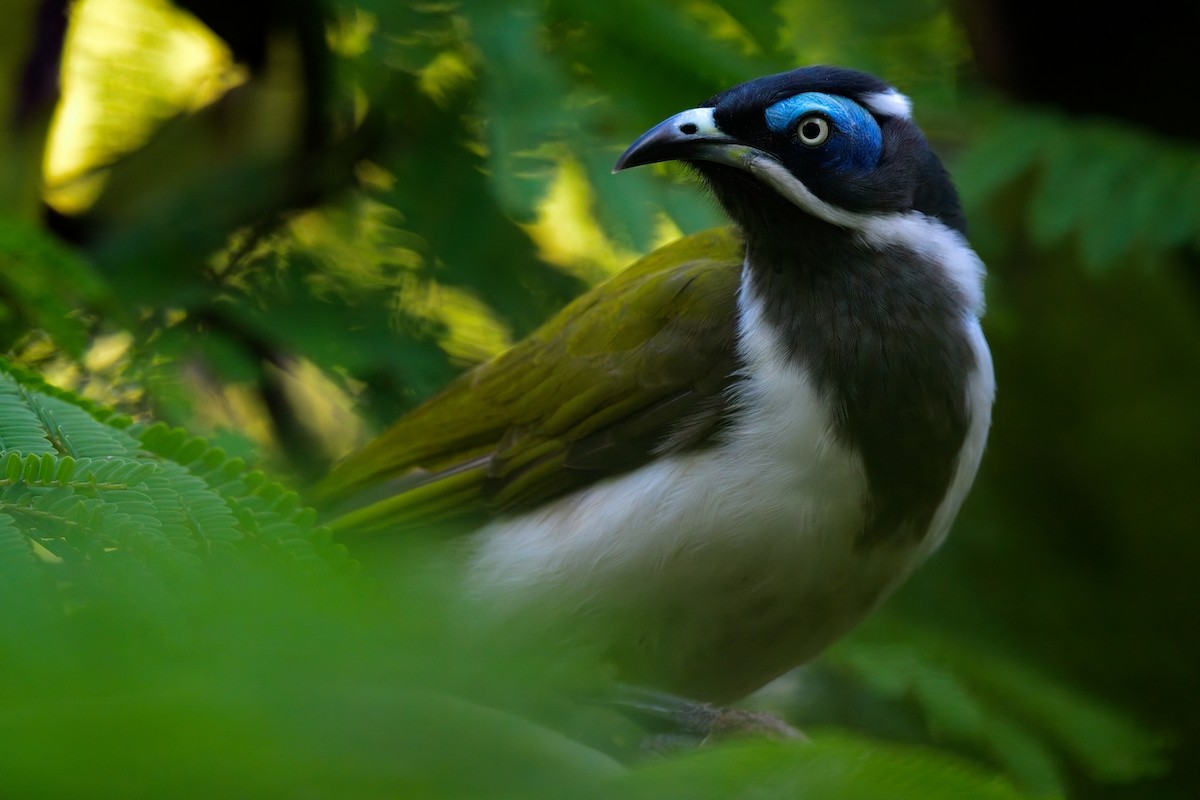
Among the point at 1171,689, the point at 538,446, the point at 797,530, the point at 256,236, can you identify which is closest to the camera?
the point at 797,530

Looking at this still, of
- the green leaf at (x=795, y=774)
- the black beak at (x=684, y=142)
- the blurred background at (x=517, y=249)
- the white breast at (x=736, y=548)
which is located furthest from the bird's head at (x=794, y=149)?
the green leaf at (x=795, y=774)

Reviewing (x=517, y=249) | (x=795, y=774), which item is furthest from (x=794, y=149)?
(x=795, y=774)

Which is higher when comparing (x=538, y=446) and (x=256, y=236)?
(x=256, y=236)

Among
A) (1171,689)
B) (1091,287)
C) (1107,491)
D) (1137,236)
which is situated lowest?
(1171,689)

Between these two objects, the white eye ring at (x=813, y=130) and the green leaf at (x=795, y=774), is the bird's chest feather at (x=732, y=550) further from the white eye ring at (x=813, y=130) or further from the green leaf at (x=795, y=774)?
the green leaf at (x=795, y=774)

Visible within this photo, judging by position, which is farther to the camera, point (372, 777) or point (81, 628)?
point (81, 628)

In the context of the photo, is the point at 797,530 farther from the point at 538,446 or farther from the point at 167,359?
the point at 167,359

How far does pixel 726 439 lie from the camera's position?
309 cm

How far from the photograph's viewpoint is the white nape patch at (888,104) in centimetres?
320

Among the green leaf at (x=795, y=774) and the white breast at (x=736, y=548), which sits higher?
the green leaf at (x=795, y=774)

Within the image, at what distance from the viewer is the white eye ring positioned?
10.1 feet

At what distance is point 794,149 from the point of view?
A: 10.2 ft

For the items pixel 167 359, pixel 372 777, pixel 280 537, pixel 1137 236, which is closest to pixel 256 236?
pixel 167 359

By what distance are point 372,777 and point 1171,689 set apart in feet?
16.2
